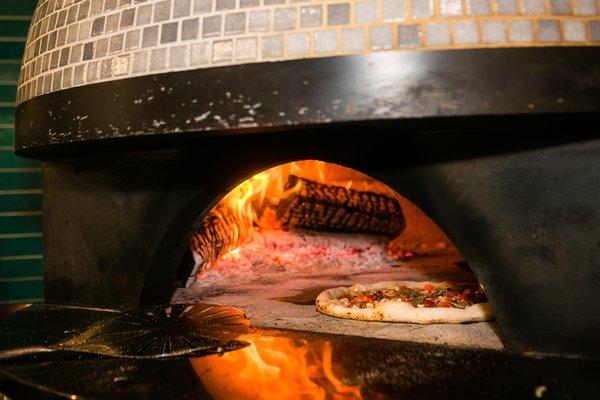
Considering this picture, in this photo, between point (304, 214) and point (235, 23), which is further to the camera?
point (304, 214)

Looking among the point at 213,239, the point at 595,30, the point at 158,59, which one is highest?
the point at 158,59

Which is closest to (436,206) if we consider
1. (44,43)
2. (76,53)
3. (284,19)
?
(284,19)

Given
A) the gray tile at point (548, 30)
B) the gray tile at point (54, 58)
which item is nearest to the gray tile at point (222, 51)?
the gray tile at point (54, 58)

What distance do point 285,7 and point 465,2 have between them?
0.68 meters

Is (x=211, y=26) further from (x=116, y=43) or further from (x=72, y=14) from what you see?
(x=72, y=14)

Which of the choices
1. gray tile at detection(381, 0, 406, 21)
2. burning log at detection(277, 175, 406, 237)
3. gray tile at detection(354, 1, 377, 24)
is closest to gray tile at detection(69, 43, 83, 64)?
gray tile at detection(354, 1, 377, 24)

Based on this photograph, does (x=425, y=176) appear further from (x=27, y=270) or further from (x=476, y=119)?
(x=27, y=270)

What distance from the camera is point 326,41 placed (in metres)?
1.58

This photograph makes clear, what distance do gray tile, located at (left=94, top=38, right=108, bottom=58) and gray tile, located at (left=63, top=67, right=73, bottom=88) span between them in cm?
21

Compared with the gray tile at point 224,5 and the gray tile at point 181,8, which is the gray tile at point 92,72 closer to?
the gray tile at point 181,8

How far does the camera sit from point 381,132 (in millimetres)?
2143

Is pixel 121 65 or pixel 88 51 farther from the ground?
pixel 88 51

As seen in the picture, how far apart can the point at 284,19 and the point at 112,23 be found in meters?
0.91

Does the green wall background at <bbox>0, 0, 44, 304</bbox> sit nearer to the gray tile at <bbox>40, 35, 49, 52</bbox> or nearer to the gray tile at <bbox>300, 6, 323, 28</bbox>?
the gray tile at <bbox>40, 35, 49, 52</bbox>
